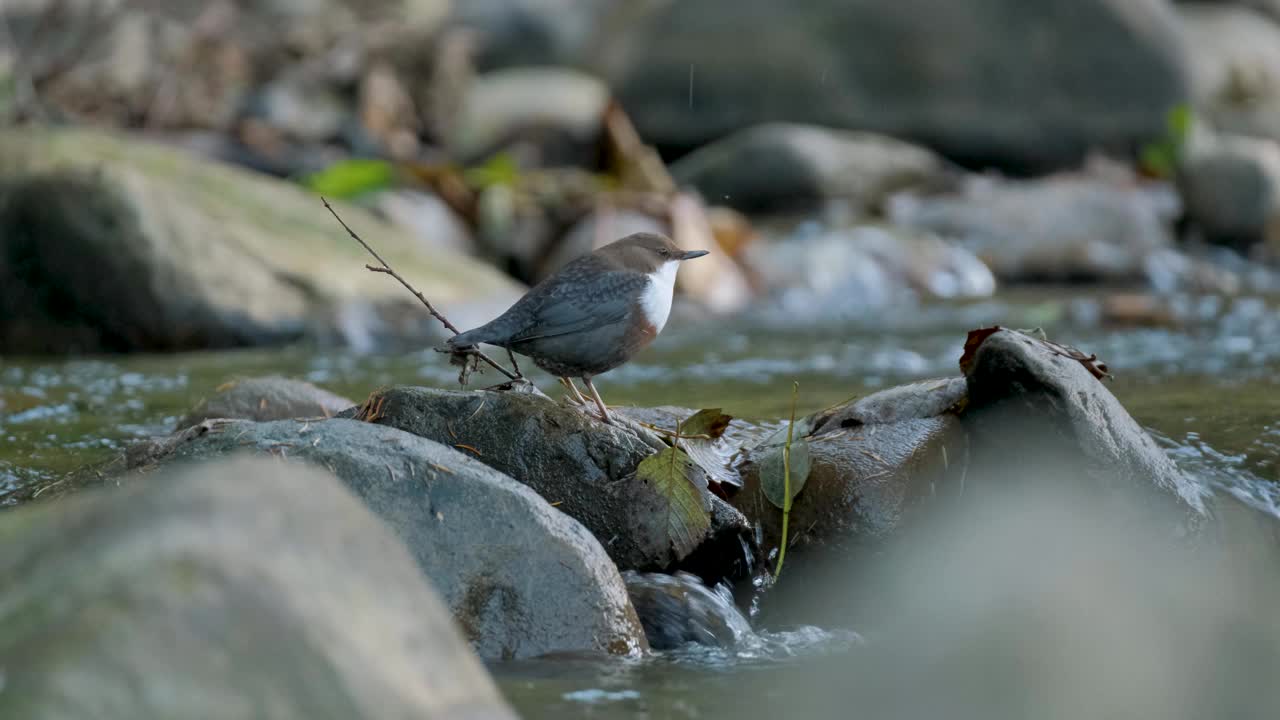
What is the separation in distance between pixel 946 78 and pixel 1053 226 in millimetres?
4480

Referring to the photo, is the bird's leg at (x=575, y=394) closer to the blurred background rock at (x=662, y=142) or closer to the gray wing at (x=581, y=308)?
the gray wing at (x=581, y=308)

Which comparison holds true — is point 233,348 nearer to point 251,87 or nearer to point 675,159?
point 251,87

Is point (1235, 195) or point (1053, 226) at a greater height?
point (1235, 195)

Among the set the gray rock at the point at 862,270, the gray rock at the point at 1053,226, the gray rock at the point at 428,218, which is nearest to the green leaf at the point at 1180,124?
the gray rock at the point at 1053,226

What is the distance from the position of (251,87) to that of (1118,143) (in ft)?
34.1

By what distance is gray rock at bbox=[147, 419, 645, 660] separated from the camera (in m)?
3.07

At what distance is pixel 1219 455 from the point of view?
4527mm

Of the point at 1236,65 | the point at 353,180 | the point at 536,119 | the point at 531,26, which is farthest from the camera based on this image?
the point at 1236,65

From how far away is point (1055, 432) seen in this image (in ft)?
12.3

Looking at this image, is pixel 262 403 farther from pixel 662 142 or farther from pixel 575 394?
pixel 662 142

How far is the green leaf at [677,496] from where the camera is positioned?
3.57 metres

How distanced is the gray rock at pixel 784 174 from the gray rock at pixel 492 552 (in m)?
11.2

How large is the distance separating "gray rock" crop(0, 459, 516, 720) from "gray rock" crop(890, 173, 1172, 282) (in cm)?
1078

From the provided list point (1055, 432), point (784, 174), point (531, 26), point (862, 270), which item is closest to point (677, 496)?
point (1055, 432)
